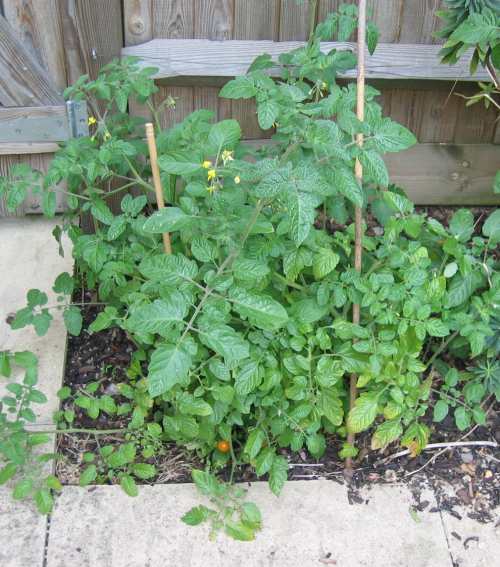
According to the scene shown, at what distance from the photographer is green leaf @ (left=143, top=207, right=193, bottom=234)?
212 centimetres

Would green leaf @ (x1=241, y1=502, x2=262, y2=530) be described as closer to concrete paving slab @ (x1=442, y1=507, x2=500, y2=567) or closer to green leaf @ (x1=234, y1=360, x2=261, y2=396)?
green leaf @ (x1=234, y1=360, x2=261, y2=396)

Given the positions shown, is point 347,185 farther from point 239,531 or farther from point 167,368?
point 239,531

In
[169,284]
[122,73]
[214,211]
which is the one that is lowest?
[169,284]

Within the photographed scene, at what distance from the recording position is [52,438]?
2.67 m

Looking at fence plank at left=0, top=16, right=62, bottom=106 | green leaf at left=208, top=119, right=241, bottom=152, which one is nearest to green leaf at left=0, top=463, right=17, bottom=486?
green leaf at left=208, top=119, right=241, bottom=152

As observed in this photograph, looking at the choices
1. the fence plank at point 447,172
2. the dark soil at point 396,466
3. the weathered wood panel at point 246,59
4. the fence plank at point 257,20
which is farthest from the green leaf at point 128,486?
the fence plank at point 447,172

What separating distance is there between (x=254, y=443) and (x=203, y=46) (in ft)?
5.89

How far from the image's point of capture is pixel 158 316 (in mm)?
2078

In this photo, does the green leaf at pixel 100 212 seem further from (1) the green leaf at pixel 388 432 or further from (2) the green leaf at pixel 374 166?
(1) the green leaf at pixel 388 432

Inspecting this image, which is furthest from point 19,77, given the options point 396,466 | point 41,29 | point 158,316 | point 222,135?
point 396,466

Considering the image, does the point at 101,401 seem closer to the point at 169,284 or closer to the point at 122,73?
the point at 169,284

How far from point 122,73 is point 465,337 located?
160cm

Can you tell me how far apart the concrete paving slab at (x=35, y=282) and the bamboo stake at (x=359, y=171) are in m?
1.15

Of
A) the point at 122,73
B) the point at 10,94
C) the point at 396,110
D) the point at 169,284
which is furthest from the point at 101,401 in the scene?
the point at 396,110
